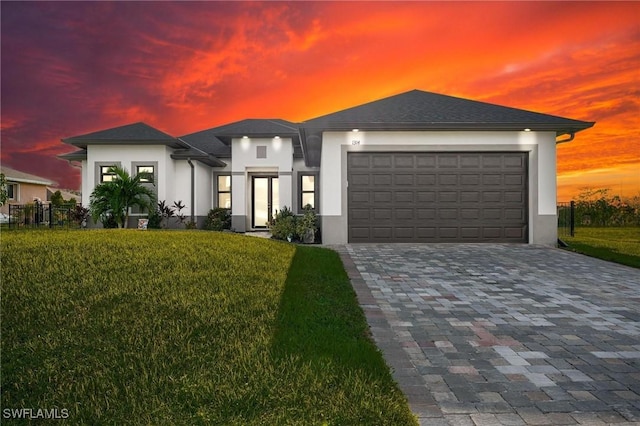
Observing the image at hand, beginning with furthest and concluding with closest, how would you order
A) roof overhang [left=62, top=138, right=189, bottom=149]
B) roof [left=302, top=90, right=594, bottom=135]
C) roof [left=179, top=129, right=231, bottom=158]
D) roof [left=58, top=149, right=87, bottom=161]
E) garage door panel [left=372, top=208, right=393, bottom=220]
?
roof [left=179, top=129, right=231, bottom=158], roof [left=58, top=149, right=87, bottom=161], roof overhang [left=62, top=138, right=189, bottom=149], garage door panel [left=372, top=208, right=393, bottom=220], roof [left=302, top=90, right=594, bottom=135]

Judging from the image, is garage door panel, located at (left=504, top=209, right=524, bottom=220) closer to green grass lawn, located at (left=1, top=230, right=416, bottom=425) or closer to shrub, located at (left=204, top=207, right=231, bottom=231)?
green grass lawn, located at (left=1, top=230, right=416, bottom=425)

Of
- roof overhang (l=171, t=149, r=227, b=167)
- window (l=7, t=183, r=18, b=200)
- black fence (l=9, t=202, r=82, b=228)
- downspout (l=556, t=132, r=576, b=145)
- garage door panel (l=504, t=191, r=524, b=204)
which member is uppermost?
roof overhang (l=171, t=149, r=227, b=167)

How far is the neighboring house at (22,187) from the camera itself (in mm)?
→ 27125

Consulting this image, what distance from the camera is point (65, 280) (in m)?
5.72

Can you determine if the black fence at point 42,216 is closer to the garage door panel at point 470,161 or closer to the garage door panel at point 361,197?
the garage door panel at point 361,197

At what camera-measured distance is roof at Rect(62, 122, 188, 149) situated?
52.9 feet

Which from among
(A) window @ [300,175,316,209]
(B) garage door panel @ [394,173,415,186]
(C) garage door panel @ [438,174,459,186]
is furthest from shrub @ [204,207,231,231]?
(C) garage door panel @ [438,174,459,186]

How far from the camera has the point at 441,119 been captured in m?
11.7

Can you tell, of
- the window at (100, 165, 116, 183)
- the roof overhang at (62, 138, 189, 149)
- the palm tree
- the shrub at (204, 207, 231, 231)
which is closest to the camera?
the palm tree

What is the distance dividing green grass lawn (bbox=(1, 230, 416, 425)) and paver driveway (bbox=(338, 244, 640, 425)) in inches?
14.3

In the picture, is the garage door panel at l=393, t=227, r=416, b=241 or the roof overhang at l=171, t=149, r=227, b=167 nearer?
the garage door panel at l=393, t=227, r=416, b=241

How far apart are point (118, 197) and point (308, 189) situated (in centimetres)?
774

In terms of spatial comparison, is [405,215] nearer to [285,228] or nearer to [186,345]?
[285,228]

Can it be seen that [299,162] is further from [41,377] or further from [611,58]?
[41,377]
